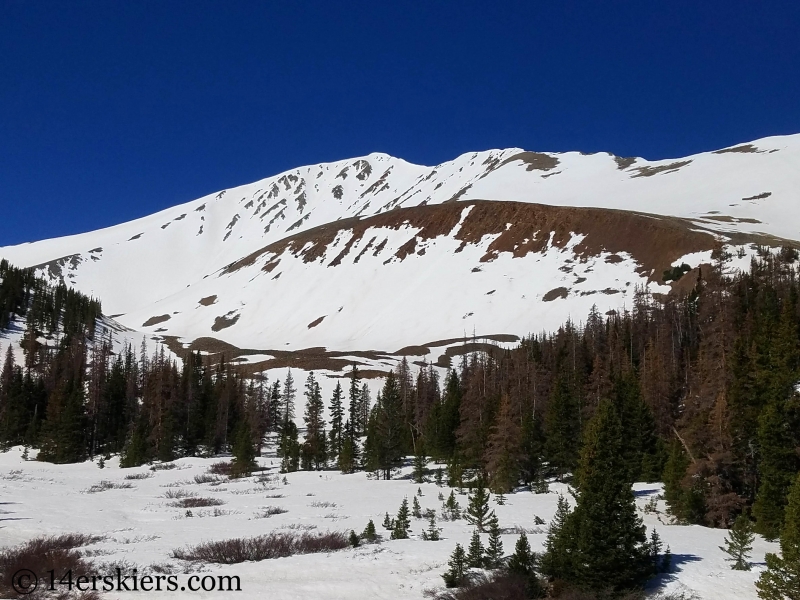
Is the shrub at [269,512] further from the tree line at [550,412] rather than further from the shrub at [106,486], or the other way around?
the tree line at [550,412]

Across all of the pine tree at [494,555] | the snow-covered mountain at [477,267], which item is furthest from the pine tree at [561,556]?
the snow-covered mountain at [477,267]

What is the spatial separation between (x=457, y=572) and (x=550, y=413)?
29787mm

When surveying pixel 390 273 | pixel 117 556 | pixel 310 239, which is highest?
pixel 310 239

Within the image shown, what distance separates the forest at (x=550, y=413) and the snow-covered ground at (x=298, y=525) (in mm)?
2559

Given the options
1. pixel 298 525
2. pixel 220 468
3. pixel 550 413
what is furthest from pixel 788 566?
pixel 220 468

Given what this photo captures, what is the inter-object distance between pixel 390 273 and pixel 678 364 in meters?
110

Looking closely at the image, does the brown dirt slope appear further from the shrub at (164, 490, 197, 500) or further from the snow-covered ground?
the shrub at (164, 490, 197, 500)

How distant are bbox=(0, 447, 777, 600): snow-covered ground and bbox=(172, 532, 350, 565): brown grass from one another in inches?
31.0

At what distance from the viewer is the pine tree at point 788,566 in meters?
13.9

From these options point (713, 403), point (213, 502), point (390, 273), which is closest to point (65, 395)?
point (213, 502)

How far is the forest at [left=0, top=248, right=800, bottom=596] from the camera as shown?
28078 mm

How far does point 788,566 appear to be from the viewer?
14125 millimetres

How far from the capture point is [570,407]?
4444 cm

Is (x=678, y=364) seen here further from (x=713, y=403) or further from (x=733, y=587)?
(x=733, y=587)
